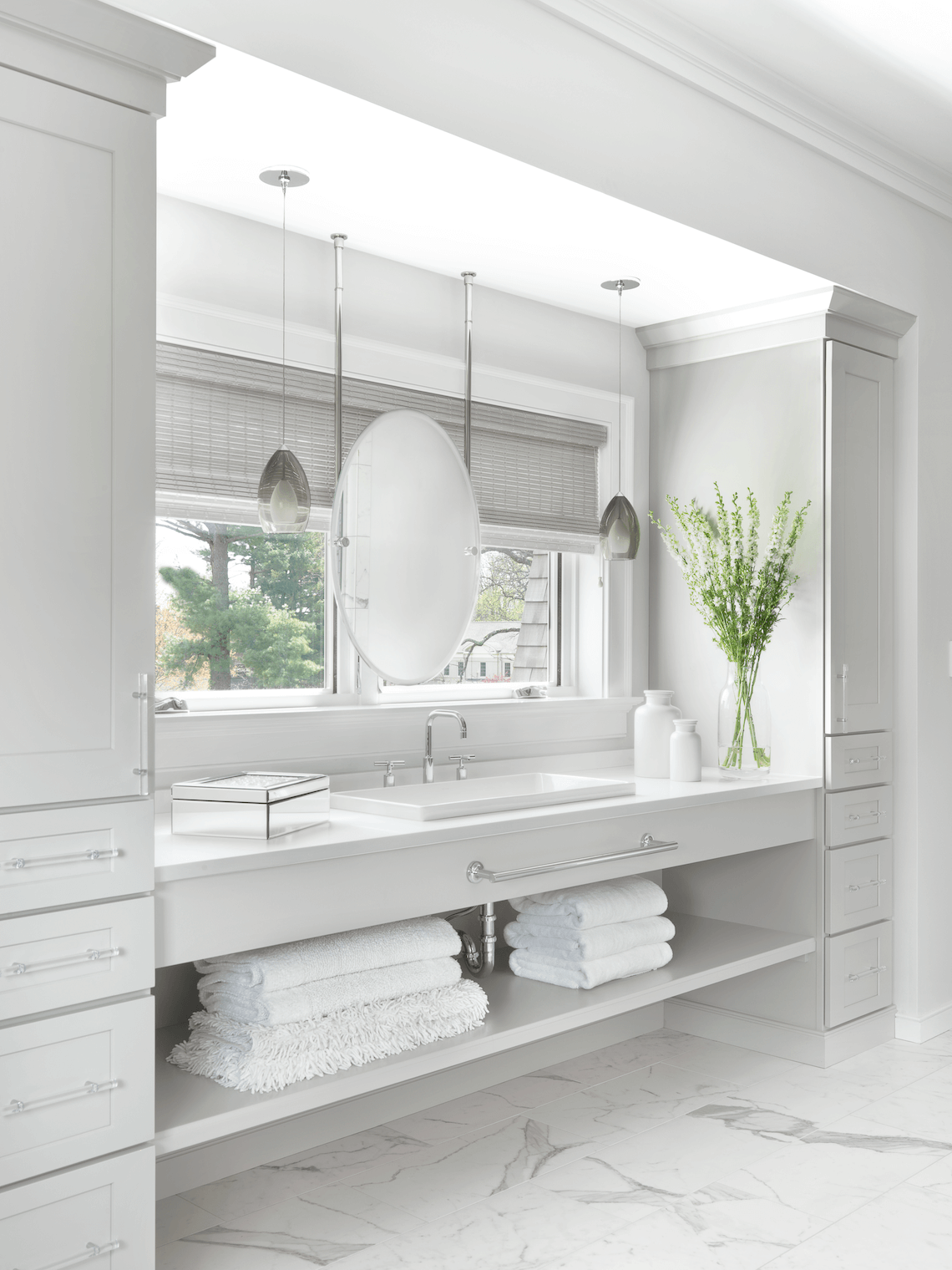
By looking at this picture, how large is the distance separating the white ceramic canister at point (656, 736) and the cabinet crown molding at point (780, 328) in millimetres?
1111

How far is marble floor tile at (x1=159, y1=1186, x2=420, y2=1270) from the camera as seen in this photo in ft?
7.01

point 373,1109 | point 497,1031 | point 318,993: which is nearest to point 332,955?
point 318,993

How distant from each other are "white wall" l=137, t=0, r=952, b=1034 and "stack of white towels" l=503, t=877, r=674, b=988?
1.11 meters

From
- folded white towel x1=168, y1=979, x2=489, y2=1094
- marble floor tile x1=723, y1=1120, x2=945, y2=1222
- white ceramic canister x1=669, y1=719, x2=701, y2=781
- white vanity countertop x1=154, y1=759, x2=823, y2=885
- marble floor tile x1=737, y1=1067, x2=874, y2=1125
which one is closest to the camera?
white vanity countertop x1=154, y1=759, x2=823, y2=885

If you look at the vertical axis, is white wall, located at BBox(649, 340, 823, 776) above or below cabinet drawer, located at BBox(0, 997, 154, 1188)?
above

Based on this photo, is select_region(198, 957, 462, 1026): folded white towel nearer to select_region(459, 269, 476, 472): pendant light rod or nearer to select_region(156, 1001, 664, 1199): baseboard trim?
select_region(156, 1001, 664, 1199): baseboard trim

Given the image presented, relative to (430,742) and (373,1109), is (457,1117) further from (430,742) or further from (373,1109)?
(430,742)

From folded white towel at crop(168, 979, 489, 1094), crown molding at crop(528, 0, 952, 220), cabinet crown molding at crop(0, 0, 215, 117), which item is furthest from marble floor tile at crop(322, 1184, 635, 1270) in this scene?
crown molding at crop(528, 0, 952, 220)

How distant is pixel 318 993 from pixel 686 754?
51.4 inches

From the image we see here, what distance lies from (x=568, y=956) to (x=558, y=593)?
4.07 feet

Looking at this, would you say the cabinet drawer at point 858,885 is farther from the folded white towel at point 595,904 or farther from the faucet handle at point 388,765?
the faucet handle at point 388,765

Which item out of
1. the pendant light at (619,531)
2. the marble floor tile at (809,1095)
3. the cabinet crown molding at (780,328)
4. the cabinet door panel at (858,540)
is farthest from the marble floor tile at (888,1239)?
the cabinet crown molding at (780,328)

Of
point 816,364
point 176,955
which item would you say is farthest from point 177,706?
point 816,364

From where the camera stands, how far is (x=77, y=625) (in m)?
1.71
